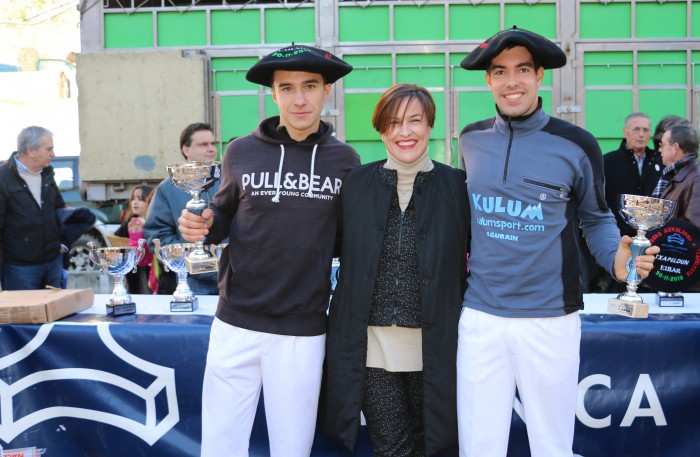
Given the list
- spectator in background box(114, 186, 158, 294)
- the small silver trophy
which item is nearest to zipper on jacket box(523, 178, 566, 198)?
the small silver trophy

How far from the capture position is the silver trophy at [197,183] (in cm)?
242

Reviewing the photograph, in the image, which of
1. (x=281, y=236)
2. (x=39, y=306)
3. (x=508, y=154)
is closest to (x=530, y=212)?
(x=508, y=154)

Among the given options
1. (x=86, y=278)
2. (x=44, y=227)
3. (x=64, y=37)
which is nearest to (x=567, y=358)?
(x=44, y=227)

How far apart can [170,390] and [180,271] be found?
59 centimetres

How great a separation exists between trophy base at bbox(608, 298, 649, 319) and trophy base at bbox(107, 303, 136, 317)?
2.12 metres

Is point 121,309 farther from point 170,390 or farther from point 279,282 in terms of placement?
point 279,282

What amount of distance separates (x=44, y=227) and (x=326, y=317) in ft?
11.4

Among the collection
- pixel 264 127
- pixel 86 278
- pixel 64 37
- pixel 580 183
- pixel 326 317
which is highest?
pixel 64 37

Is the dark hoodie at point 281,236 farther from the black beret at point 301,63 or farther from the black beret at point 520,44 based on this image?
the black beret at point 520,44

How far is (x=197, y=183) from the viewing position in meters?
2.54

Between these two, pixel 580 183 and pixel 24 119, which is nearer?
pixel 580 183

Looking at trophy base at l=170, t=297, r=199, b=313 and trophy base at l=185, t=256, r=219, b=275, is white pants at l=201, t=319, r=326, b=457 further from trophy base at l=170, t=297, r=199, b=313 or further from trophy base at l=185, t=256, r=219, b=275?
trophy base at l=170, t=297, r=199, b=313

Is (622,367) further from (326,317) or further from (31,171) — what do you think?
(31,171)

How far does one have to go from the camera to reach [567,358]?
2111 millimetres
